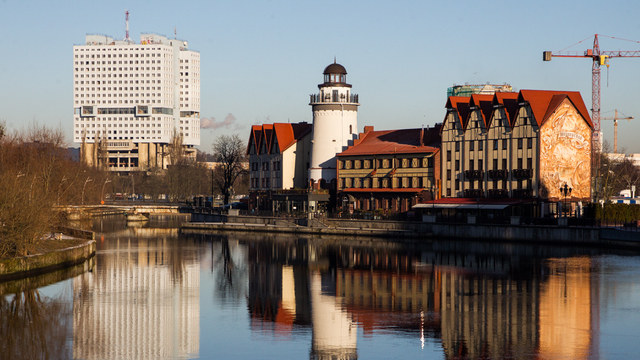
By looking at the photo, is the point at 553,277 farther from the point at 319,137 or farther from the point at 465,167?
the point at 319,137

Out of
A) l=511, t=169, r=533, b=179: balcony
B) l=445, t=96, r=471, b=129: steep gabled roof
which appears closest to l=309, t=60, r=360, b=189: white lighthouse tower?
l=445, t=96, r=471, b=129: steep gabled roof

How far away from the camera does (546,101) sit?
7800cm

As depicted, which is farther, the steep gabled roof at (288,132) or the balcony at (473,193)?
the steep gabled roof at (288,132)

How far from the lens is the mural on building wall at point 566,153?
249 ft

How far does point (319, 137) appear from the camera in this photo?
9762 cm

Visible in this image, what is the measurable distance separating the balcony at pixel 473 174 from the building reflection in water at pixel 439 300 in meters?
18.5

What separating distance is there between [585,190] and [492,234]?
14.5 meters

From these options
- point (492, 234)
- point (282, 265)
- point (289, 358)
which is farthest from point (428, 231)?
point (289, 358)

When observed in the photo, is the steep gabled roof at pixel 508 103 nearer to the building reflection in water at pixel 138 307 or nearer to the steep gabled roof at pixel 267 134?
the building reflection in water at pixel 138 307

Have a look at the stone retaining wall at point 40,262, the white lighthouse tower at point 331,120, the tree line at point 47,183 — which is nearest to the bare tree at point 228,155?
the tree line at point 47,183

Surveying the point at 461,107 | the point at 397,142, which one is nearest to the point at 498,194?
the point at 461,107

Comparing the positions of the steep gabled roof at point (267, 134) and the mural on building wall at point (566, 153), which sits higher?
the steep gabled roof at point (267, 134)

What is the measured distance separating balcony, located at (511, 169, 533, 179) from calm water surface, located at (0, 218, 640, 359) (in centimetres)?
1354

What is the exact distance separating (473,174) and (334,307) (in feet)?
158
